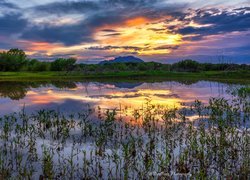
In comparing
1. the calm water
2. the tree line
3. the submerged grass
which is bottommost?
the submerged grass

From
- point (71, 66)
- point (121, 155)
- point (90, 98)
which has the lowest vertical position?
point (121, 155)

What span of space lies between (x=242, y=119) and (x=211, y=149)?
8.66 metres

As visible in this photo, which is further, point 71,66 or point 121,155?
point 71,66

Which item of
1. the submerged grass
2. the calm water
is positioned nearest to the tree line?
the calm water

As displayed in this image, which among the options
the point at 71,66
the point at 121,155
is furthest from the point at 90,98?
the point at 71,66

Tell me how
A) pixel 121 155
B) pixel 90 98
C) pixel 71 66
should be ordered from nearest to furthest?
pixel 121 155 < pixel 90 98 < pixel 71 66

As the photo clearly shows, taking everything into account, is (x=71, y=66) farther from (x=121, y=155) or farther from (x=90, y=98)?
(x=121, y=155)

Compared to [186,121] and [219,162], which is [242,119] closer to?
[186,121]

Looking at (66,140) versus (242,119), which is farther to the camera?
(242,119)

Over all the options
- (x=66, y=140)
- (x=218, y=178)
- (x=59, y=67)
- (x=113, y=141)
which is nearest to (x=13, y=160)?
(x=66, y=140)

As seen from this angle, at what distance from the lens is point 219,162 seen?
1115cm

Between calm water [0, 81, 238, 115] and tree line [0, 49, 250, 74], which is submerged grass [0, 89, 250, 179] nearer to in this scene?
calm water [0, 81, 238, 115]

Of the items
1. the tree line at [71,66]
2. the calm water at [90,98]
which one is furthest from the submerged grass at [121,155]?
the tree line at [71,66]

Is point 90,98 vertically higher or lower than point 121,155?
higher
